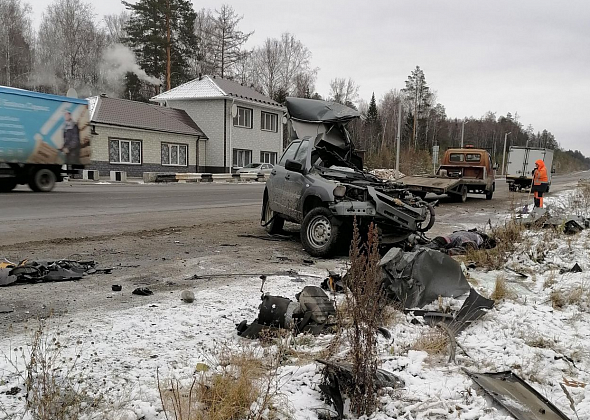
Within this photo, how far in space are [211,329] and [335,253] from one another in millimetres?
3822

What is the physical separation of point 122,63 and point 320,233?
159 ft

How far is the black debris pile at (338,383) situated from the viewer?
2.76 meters

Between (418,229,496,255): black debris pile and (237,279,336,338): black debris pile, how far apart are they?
3.80m

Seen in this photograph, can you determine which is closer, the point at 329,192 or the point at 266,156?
the point at 329,192

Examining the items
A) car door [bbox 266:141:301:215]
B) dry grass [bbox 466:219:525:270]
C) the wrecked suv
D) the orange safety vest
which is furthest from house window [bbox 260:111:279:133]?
dry grass [bbox 466:219:525:270]

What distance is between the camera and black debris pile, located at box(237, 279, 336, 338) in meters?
3.96

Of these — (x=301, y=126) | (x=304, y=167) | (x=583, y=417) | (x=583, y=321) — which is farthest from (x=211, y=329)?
(x=301, y=126)

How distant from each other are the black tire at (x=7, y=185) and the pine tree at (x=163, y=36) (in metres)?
31.0

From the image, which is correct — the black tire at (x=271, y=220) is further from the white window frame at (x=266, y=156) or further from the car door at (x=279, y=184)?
the white window frame at (x=266, y=156)

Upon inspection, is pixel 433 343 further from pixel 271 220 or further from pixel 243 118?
pixel 243 118

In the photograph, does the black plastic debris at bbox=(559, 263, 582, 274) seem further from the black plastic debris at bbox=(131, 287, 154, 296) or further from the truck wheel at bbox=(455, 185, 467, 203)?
the truck wheel at bbox=(455, 185, 467, 203)

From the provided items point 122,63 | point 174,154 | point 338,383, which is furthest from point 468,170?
point 122,63

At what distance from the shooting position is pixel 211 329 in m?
3.97

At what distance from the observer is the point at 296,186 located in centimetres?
808
